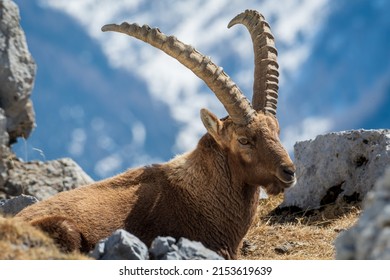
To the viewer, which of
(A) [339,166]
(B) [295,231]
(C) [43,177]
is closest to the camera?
(B) [295,231]

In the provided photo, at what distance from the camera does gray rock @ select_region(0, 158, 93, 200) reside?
2088cm

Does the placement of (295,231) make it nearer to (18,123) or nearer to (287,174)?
(287,174)

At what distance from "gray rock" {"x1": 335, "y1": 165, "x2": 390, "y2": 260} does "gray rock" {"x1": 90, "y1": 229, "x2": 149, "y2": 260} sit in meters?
2.46

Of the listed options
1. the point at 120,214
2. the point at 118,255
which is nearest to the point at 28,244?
the point at 118,255

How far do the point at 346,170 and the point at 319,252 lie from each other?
3.53m

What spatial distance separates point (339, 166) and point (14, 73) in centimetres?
1143

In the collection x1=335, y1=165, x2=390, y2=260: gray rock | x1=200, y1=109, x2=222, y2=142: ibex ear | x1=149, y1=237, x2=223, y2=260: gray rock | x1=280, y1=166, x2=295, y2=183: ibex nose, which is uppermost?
x1=200, y1=109, x2=222, y2=142: ibex ear

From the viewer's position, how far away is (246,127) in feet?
33.2

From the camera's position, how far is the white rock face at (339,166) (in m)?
14.9

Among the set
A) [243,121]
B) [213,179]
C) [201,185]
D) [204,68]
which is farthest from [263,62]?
[201,185]

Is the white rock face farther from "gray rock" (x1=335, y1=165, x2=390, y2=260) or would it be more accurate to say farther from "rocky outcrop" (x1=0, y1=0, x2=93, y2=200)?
"gray rock" (x1=335, y1=165, x2=390, y2=260)

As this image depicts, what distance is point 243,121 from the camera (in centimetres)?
1016

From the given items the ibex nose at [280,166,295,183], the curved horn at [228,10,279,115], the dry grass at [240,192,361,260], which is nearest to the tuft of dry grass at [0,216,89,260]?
the ibex nose at [280,166,295,183]
